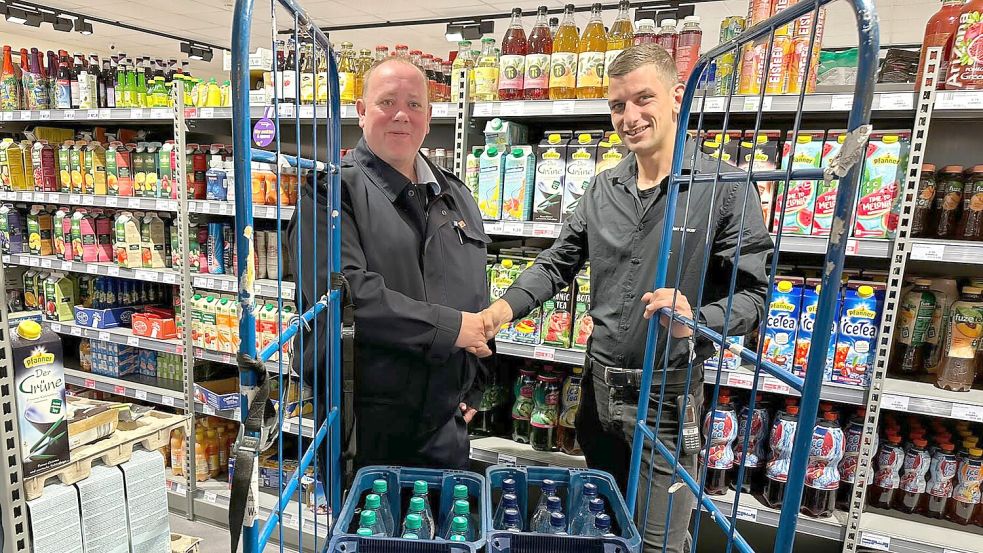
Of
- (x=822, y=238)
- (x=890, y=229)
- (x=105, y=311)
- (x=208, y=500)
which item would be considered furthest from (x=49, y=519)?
(x=890, y=229)

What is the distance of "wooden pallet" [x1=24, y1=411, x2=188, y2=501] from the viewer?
5.52 feet

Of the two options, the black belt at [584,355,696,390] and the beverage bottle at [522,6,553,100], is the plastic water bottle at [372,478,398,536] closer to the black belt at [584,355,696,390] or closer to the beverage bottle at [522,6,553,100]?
the black belt at [584,355,696,390]

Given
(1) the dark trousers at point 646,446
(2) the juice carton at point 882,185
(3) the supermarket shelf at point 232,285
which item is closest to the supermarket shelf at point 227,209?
(3) the supermarket shelf at point 232,285

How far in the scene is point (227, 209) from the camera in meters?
2.77

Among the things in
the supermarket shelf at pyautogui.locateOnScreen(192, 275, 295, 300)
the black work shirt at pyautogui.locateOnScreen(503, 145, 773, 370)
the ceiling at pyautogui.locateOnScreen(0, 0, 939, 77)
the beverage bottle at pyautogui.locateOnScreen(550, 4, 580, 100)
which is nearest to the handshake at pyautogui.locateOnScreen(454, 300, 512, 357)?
the black work shirt at pyautogui.locateOnScreen(503, 145, 773, 370)

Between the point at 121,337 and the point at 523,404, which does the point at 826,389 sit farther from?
the point at 121,337

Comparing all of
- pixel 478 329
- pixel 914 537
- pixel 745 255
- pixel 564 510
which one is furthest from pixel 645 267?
pixel 914 537

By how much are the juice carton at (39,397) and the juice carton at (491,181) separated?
58.4 inches

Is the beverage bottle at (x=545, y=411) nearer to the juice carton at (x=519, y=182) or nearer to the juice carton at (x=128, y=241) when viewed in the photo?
the juice carton at (x=519, y=182)

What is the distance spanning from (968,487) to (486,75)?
2282mm

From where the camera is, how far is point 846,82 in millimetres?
1918

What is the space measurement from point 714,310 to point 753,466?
113 cm

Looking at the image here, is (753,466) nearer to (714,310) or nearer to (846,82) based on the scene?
(714,310)

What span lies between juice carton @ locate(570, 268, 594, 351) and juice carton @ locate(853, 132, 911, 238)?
938 mm
